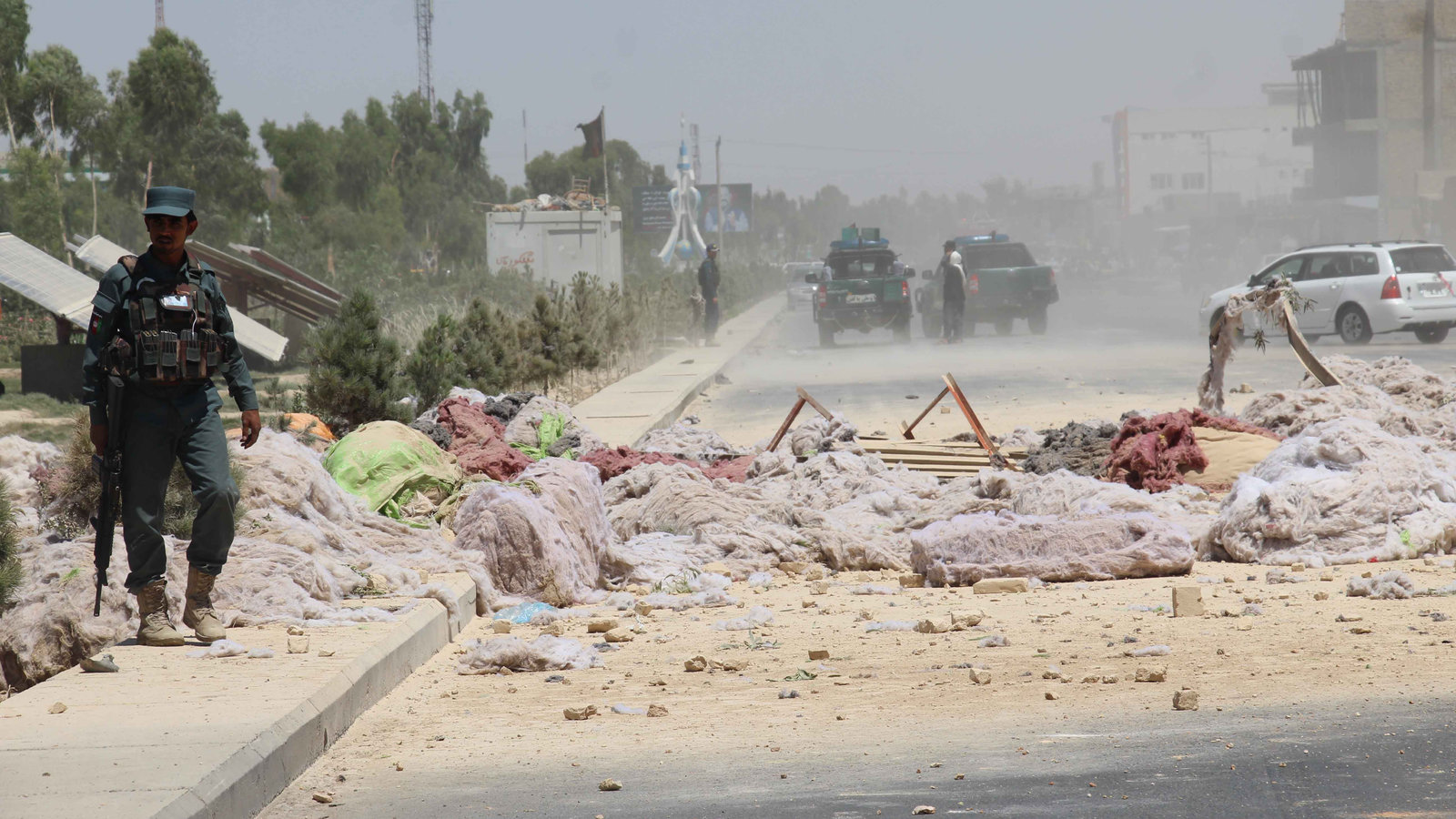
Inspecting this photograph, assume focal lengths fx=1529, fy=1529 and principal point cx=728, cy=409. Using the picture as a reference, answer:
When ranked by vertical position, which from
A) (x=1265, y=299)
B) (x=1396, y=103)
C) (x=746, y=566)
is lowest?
(x=746, y=566)

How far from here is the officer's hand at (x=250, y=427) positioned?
5648mm

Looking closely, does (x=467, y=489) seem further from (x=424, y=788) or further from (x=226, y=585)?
(x=424, y=788)

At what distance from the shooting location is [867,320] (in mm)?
29656

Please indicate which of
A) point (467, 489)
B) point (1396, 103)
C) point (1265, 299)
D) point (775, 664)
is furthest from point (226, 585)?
point (1396, 103)

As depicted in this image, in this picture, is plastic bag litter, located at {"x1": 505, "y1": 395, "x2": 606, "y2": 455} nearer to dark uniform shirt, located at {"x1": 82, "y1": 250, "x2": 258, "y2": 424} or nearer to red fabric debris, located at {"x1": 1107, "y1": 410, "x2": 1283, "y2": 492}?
red fabric debris, located at {"x1": 1107, "y1": 410, "x2": 1283, "y2": 492}

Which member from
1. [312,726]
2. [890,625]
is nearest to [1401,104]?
[890,625]

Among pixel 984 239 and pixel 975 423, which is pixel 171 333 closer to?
pixel 975 423

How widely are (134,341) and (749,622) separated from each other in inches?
114

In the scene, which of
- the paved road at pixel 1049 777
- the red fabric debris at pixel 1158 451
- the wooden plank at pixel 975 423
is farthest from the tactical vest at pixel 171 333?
the wooden plank at pixel 975 423

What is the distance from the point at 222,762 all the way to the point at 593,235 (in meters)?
38.5

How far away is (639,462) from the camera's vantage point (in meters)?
10.7

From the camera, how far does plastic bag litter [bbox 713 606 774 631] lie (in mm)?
6789

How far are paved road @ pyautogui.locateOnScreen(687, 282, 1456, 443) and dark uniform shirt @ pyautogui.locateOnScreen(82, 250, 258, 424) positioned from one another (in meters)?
9.15

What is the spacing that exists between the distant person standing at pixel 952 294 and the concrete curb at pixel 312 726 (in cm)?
2190
